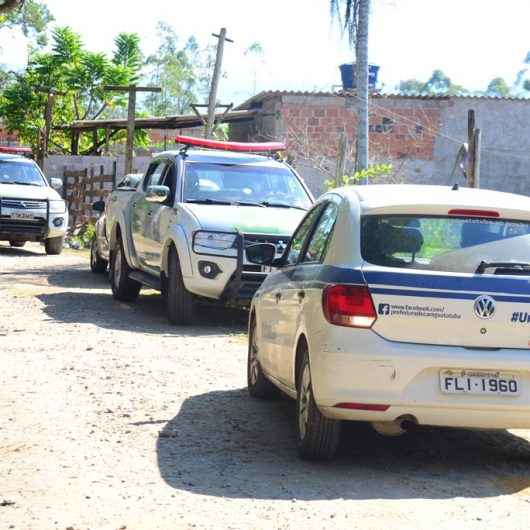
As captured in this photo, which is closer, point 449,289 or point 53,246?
point 449,289

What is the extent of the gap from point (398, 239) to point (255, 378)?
8.64 feet

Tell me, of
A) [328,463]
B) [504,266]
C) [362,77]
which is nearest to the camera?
[504,266]

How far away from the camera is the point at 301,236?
8930 millimetres

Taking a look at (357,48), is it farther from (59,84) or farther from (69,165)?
(59,84)

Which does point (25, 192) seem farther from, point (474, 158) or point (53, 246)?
point (474, 158)

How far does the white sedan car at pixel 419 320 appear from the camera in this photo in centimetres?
698

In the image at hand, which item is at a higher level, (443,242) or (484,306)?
(443,242)

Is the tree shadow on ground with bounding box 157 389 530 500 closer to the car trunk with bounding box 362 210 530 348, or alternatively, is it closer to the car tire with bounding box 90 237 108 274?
the car trunk with bounding box 362 210 530 348

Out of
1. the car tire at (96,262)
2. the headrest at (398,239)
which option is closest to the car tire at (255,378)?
the headrest at (398,239)

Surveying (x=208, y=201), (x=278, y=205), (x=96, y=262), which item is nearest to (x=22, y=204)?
(x=96, y=262)

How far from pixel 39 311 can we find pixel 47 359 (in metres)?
3.84

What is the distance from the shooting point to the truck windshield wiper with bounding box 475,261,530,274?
718 cm

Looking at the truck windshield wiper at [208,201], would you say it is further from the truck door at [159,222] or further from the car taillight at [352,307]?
the car taillight at [352,307]

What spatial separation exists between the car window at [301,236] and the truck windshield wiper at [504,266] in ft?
5.39
